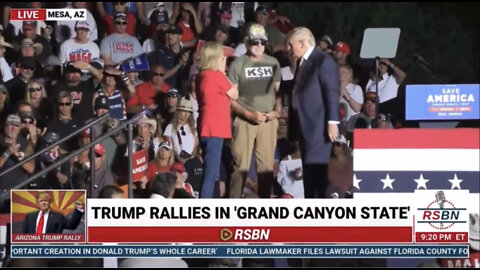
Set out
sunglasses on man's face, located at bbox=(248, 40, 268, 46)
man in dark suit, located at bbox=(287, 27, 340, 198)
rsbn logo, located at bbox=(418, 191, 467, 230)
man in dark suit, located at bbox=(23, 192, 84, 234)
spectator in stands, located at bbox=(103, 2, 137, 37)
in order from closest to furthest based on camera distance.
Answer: rsbn logo, located at bbox=(418, 191, 467, 230), man in dark suit, located at bbox=(23, 192, 84, 234), man in dark suit, located at bbox=(287, 27, 340, 198), sunglasses on man's face, located at bbox=(248, 40, 268, 46), spectator in stands, located at bbox=(103, 2, 137, 37)

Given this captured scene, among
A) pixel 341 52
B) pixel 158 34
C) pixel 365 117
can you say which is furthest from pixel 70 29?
pixel 365 117

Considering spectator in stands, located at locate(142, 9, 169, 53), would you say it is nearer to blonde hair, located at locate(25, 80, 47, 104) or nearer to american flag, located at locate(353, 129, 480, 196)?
blonde hair, located at locate(25, 80, 47, 104)

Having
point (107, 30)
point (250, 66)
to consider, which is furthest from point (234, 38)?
point (107, 30)

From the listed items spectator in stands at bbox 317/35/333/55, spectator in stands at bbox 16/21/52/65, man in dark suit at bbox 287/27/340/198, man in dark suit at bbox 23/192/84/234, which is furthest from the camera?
spectator in stands at bbox 16/21/52/65

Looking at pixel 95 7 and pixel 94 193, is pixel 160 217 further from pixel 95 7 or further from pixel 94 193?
pixel 95 7

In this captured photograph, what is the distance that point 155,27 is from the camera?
15344mm

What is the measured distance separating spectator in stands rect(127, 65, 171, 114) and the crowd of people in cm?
1

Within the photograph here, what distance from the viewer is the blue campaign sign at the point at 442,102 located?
14852 millimetres

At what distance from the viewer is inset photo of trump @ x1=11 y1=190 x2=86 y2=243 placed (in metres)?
14.8

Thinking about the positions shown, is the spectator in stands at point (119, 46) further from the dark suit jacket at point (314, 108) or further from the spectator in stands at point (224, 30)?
the dark suit jacket at point (314, 108)

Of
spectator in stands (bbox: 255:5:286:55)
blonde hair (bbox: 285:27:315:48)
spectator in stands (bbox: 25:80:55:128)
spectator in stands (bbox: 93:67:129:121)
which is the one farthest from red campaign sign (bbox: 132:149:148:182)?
blonde hair (bbox: 285:27:315:48)

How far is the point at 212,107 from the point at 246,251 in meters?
1.49

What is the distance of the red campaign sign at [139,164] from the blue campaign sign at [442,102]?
8.68 feet

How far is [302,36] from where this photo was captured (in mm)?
15141
